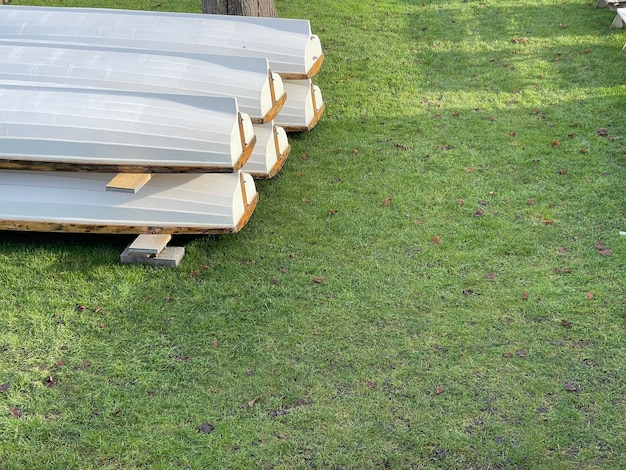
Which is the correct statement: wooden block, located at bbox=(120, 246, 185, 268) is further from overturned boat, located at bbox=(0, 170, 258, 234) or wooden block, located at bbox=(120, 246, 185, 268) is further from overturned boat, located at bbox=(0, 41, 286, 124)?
overturned boat, located at bbox=(0, 41, 286, 124)

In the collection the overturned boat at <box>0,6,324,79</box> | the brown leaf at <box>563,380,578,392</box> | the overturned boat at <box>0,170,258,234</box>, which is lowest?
the brown leaf at <box>563,380,578,392</box>

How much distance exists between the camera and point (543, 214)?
20.0 ft

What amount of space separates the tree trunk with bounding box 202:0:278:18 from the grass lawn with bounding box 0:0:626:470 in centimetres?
186

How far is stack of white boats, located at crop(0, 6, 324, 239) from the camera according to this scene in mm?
5395

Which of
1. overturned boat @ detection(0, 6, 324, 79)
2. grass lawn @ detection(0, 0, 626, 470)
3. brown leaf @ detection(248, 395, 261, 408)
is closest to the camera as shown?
grass lawn @ detection(0, 0, 626, 470)

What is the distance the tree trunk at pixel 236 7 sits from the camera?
8484 mm

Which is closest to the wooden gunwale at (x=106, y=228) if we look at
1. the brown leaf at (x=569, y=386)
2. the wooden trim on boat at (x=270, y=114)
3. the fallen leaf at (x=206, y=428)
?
the wooden trim on boat at (x=270, y=114)

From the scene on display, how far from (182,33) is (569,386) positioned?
16.9 feet

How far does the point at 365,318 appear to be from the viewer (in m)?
4.95

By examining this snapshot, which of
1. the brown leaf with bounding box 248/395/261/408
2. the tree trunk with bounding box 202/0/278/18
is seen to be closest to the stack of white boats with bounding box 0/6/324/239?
the brown leaf with bounding box 248/395/261/408

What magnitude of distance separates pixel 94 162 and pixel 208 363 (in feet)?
6.45

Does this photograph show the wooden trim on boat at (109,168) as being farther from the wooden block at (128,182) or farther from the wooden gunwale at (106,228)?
the wooden gunwale at (106,228)

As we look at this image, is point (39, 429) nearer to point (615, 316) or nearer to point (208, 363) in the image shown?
point (208, 363)

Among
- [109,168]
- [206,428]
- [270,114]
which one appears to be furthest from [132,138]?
[206,428]
